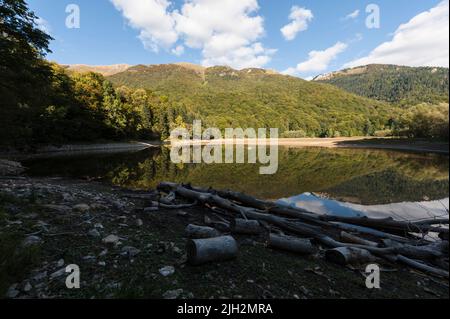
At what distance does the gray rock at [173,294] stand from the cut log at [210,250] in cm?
84

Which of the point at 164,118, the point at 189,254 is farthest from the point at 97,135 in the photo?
the point at 189,254

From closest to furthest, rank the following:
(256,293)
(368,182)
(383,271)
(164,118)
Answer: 1. (256,293)
2. (383,271)
3. (368,182)
4. (164,118)

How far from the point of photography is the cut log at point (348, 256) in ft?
19.9

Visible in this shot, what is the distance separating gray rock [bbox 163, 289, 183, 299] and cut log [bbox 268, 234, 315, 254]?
3.20 metres

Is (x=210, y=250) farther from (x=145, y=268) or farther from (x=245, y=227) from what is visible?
(x=245, y=227)

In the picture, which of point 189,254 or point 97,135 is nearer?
point 189,254

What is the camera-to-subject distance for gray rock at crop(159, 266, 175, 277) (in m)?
4.74

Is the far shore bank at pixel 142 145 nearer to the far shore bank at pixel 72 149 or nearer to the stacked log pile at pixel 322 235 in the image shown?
the far shore bank at pixel 72 149

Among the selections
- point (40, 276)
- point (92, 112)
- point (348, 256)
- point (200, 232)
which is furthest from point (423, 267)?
point (92, 112)

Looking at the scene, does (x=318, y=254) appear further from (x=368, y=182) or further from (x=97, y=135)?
(x=97, y=135)

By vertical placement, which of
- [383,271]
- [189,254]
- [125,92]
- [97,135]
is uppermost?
[125,92]

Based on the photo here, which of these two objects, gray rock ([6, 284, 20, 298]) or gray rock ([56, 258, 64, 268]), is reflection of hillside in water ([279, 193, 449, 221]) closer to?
gray rock ([56, 258, 64, 268])

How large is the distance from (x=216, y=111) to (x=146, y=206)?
15334cm

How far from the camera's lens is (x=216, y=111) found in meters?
160
